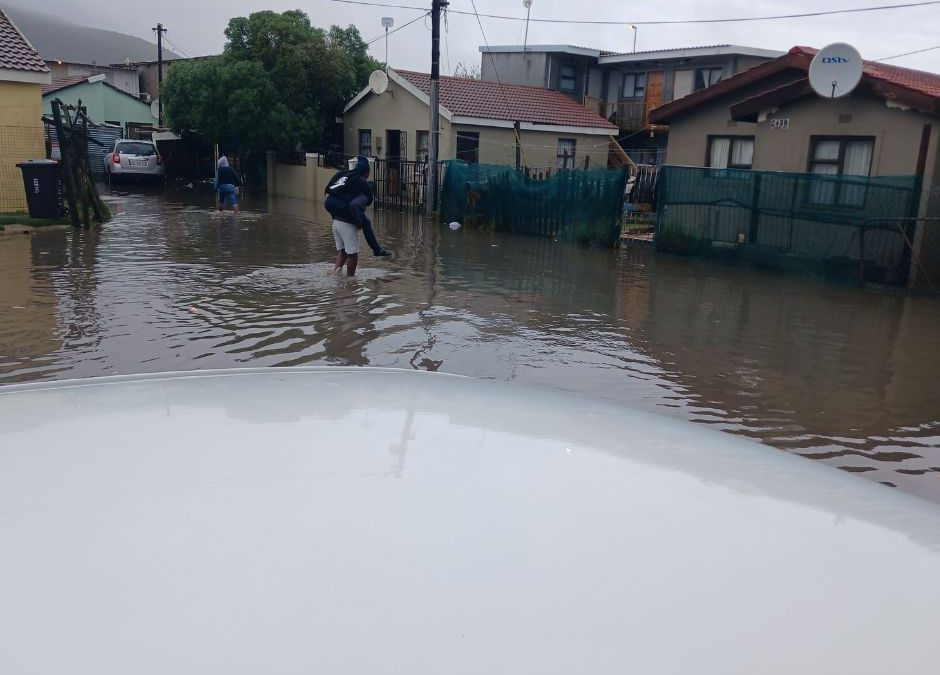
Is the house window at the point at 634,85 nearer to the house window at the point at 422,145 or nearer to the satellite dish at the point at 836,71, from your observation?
the house window at the point at 422,145

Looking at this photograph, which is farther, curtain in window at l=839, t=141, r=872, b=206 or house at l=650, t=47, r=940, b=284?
curtain in window at l=839, t=141, r=872, b=206

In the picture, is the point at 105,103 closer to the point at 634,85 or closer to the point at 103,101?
the point at 103,101

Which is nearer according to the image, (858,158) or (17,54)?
(858,158)

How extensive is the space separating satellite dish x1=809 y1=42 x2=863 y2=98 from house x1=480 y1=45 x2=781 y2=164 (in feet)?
57.6

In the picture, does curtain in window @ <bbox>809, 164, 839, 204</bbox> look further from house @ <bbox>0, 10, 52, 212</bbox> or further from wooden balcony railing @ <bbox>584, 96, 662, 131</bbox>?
wooden balcony railing @ <bbox>584, 96, 662, 131</bbox>

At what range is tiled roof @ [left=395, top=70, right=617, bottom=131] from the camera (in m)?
28.6

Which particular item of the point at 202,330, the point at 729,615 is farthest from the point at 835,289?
the point at 729,615

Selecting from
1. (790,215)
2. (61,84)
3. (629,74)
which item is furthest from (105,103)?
(790,215)

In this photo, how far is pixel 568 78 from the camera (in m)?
36.9

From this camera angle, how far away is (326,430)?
2412 millimetres

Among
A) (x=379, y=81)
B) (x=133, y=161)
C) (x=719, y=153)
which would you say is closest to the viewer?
(x=719, y=153)

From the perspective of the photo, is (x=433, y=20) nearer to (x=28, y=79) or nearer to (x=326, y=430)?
(x=28, y=79)

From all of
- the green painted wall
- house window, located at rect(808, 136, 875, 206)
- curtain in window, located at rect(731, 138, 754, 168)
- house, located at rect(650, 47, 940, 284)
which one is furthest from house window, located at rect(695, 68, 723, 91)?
the green painted wall

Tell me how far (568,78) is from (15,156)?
2396 centimetres
